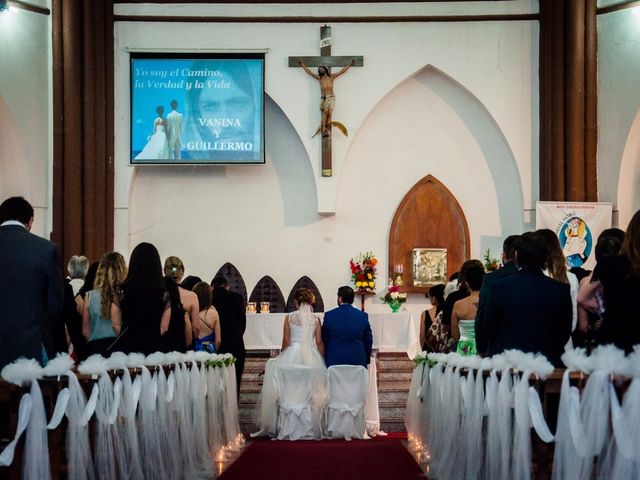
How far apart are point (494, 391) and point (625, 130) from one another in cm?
903

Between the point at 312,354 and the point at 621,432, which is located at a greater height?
the point at 621,432

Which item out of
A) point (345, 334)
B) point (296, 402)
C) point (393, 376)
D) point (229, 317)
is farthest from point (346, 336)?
point (393, 376)

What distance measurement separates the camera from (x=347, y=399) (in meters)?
10.5

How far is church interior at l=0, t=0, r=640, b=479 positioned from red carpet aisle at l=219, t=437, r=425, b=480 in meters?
3.65

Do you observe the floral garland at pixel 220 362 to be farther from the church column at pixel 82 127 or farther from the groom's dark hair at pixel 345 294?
the church column at pixel 82 127

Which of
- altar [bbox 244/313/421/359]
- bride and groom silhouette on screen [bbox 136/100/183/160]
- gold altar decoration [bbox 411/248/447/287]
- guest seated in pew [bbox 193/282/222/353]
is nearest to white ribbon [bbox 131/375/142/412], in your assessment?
guest seated in pew [bbox 193/282/222/353]

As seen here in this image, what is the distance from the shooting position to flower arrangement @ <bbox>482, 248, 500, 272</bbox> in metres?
14.1

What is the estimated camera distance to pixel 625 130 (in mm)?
14102

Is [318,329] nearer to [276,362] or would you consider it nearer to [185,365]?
[276,362]

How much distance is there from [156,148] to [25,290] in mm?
9220

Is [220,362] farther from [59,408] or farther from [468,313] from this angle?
[59,408]

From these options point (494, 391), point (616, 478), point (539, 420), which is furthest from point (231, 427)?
point (616, 478)

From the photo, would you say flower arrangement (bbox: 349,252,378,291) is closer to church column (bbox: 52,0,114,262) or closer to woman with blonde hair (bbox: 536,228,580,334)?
church column (bbox: 52,0,114,262)

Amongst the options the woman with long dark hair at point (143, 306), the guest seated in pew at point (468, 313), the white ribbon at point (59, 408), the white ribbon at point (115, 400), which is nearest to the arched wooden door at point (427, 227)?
the guest seated in pew at point (468, 313)
